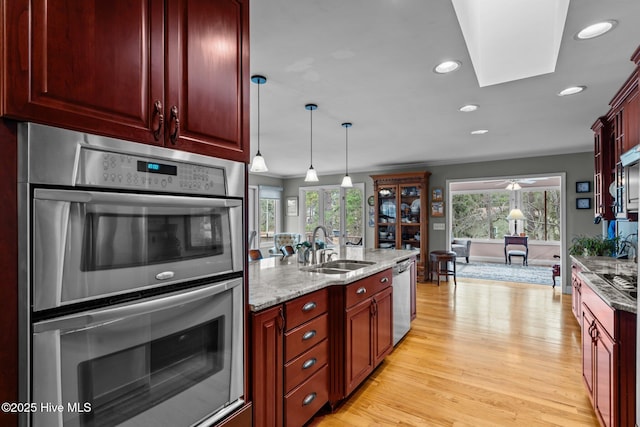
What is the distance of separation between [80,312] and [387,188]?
633cm

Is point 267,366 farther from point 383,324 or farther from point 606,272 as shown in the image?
point 606,272

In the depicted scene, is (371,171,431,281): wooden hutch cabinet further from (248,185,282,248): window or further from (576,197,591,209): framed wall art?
(248,185,282,248): window

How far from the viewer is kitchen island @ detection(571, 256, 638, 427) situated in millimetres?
1572

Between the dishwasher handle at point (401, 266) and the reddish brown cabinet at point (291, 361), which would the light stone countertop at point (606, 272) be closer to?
the dishwasher handle at point (401, 266)

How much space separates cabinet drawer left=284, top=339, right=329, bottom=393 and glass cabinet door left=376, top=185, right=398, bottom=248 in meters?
5.03

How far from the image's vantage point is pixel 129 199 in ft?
3.17

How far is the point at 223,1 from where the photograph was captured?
4.24ft

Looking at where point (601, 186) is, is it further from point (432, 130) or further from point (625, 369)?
point (625, 369)

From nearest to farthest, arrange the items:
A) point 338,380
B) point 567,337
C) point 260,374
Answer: point 260,374
point 338,380
point 567,337

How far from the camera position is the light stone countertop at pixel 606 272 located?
1598 millimetres

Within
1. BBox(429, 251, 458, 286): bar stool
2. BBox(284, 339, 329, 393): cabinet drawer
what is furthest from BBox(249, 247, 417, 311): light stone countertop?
BBox(429, 251, 458, 286): bar stool

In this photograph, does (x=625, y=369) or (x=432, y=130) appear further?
(x=432, y=130)

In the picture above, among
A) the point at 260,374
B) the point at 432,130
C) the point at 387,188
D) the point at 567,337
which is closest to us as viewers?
the point at 260,374

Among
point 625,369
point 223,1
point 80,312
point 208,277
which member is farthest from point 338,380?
point 223,1
